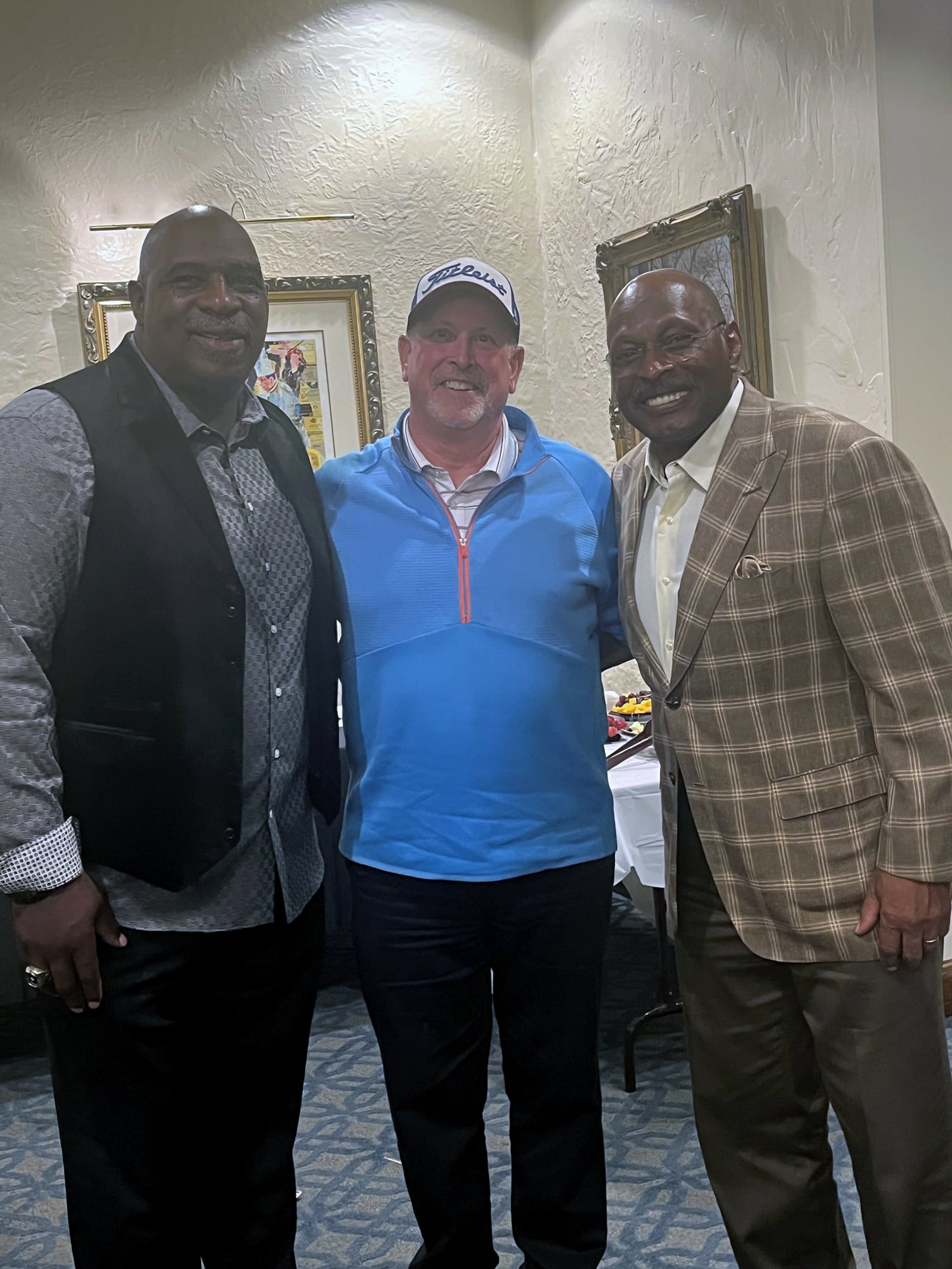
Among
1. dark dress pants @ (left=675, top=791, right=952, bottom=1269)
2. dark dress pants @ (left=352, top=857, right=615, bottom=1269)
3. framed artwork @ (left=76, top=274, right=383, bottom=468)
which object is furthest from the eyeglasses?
framed artwork @ (left=76, top=274, right=383, bottom=468)

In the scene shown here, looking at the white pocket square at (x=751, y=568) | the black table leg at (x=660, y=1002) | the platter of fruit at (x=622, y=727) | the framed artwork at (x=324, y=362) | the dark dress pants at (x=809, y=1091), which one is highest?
the framed artwork at (x=324, y=362)

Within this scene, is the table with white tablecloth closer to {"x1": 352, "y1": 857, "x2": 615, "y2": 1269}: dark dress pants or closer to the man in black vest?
{"x1": 352, "y1": 857, "x2": 615, "y2": 1269}: dark dress pants

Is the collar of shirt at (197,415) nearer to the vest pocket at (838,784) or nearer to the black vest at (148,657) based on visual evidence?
the black vest at (148,657)

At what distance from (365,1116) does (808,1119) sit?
1.30m

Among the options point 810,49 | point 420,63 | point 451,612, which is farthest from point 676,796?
point 420,63

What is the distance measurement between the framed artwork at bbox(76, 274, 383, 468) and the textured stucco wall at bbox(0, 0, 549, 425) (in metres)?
0.07

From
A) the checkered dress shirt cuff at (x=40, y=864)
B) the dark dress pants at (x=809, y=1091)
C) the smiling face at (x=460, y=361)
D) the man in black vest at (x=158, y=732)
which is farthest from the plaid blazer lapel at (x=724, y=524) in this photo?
the checkered dress shirt cuff at (x=40, y=864)

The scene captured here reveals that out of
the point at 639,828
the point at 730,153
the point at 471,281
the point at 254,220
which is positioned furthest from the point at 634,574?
the point at 254,220

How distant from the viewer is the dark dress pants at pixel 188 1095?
1.58 metres

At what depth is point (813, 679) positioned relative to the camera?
1.62 m

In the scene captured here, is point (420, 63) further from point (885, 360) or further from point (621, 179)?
point (885, 360)

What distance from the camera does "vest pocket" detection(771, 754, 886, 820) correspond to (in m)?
1.61

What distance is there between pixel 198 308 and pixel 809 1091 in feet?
4.64

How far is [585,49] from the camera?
143 inches
